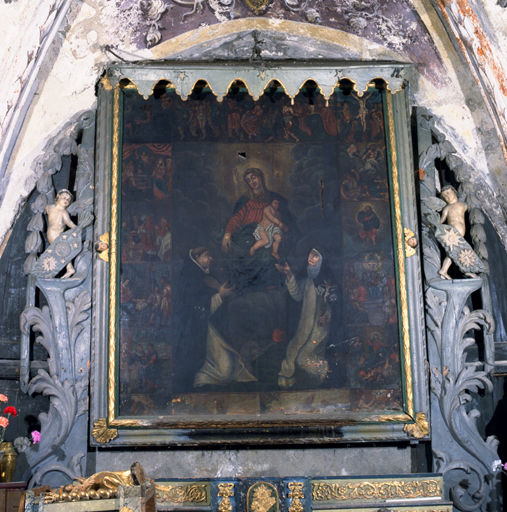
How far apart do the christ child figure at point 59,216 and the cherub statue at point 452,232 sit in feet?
10.5

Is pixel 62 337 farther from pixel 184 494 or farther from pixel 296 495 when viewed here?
pixel 296 495

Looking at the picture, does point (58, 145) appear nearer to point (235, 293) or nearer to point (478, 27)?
point (235, 293)

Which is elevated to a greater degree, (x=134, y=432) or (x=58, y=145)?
(x=58, y=145)

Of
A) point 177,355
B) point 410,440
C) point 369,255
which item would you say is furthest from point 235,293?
point 410,440

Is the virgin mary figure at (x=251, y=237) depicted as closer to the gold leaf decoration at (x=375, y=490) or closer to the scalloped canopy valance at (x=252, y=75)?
the scalloped canopy valance at (x=252, y=75)

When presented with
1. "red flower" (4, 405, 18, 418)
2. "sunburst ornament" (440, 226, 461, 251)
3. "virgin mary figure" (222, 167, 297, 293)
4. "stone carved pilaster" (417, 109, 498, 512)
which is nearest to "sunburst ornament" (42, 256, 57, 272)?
"red flower" (4, 405, 18, 418)

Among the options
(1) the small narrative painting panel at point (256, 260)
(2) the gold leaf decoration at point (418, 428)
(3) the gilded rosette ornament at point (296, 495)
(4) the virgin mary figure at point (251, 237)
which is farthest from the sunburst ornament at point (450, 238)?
(3) the gilded rosette ornament at point (296, 495)

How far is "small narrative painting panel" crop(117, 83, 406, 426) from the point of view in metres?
6.62

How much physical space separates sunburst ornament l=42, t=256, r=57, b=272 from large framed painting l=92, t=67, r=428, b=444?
0.41 meters

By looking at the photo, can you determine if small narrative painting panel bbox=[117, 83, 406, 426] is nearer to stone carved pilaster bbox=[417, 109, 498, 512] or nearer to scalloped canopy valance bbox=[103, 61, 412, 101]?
scalloped canopy valance bbox=[103, 61, 412, 101]

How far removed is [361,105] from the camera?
7301 millimetres

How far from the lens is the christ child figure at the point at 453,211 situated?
7023 millimetres

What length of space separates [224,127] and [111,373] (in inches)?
95.5

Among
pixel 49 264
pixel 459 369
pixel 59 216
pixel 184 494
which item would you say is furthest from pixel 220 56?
pixel 184 494
